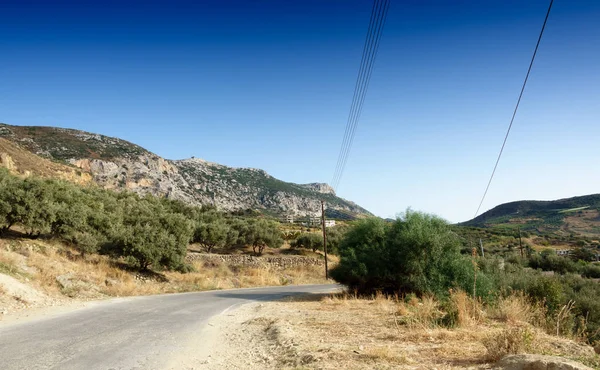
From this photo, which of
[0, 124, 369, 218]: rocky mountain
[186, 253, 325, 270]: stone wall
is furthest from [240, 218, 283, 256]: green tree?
[0, 124, 369, 218]: rocky mountain

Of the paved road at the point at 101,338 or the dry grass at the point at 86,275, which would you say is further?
the dry grass at the point at 86,275

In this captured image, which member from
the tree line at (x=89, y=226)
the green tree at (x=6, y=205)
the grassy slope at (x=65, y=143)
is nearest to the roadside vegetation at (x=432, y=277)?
the tree line at (x=89, y=226)

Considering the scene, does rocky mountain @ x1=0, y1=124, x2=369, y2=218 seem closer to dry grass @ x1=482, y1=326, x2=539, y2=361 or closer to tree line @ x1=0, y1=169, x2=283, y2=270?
tree line @ x1=0, y1=169, x2=283, y2=270

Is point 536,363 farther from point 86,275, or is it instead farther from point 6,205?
point 6,205

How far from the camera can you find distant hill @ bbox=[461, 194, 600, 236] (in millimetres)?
96812

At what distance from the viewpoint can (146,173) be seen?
4360 inches

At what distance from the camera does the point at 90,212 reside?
2820cm

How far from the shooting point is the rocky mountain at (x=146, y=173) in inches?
3637

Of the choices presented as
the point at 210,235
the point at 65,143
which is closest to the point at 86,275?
the point at 210,235

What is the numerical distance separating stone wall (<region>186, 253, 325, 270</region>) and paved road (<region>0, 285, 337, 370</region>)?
78.5 ft

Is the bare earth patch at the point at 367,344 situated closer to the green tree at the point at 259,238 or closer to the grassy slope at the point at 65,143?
the green tree at the point at 259,238

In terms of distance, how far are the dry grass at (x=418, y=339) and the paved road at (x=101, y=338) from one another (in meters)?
2.88

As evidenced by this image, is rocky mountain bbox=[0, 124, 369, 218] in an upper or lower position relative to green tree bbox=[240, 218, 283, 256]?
upper

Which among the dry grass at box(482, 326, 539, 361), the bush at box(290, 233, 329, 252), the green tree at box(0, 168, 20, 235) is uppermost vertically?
the green tree at box(0, 168, 20, 235)
